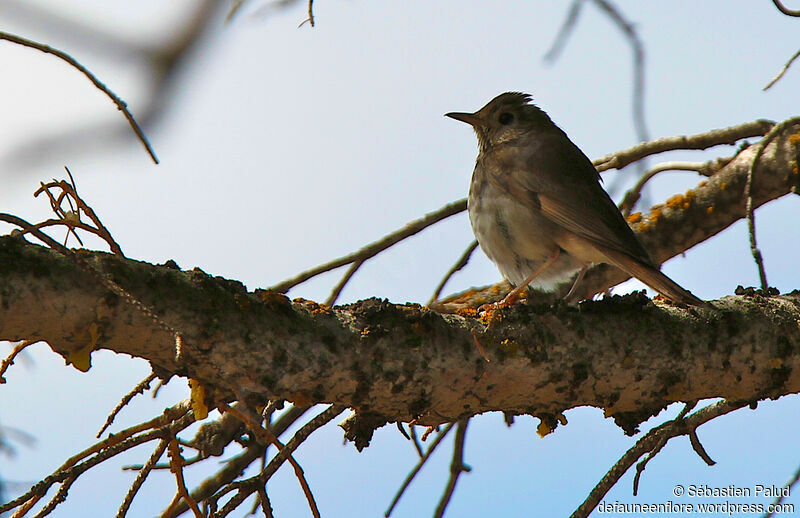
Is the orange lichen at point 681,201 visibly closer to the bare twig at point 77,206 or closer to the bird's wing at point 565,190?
the bird's wing at point 565,190

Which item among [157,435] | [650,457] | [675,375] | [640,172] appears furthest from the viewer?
[640,172]

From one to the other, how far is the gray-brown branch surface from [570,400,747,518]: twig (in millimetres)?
92

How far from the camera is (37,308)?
229cm

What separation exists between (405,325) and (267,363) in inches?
18.2

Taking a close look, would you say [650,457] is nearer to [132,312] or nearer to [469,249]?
[469,249]

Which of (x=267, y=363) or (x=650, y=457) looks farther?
(x=650, y=457)

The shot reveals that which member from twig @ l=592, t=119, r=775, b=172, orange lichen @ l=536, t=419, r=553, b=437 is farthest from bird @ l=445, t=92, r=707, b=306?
orange lichen @ l=536, t=419, r=553, b=437

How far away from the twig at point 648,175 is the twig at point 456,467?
1.65m

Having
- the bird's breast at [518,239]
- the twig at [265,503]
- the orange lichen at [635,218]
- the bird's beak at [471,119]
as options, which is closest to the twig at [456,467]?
the bird's breast at [518,239]

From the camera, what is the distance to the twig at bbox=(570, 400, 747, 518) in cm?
294

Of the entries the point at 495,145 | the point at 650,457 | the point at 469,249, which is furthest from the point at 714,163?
the point at 650,457

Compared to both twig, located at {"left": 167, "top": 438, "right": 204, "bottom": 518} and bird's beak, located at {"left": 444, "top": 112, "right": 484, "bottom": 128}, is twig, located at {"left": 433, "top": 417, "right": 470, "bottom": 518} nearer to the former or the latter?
twig, located at {"left": 167, "top": 438, "right": 204, "bottom": 518}

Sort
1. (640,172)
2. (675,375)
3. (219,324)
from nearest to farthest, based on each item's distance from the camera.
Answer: (219,324)
(675,375)
(640,172)

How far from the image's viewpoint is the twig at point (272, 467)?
2764 mm
